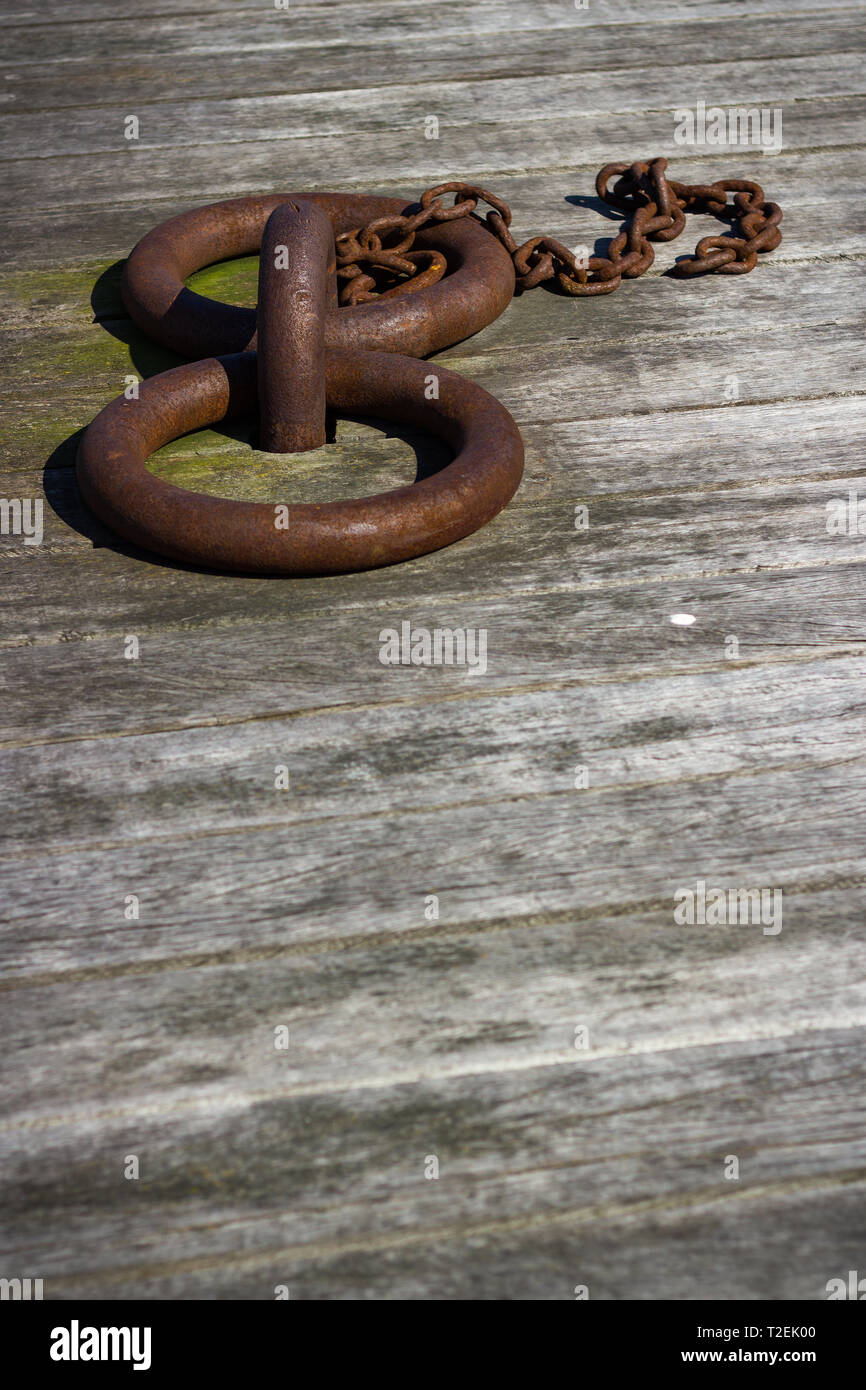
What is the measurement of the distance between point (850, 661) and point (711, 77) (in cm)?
297

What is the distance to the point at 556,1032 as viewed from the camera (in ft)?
5.32

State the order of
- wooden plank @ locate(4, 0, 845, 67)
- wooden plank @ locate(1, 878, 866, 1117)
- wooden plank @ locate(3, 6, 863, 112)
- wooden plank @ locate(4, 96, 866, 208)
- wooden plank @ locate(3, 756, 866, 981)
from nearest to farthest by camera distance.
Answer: wooden plank @ locate(1, 878, 866, 1117) < wooden plank @ locate(3, 756, 866, 981) < wooden plank @ locate(4, 96, 866, 208) < wooden plank @ locate(3, 6, 863, 112) < wooden plank @ locate(4, 0, 845, 67)

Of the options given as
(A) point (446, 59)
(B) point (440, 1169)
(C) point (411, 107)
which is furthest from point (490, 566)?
(A) point (446, 59)

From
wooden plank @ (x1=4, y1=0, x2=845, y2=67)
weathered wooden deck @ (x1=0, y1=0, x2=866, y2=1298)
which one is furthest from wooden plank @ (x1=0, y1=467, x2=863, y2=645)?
wooden plank @ (x1=4, y1=0, x2=845, y2=67)

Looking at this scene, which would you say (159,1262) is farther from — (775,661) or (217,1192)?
(775,661)

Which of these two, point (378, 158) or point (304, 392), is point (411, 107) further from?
point (304, 392)

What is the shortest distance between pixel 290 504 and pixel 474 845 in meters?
0.81

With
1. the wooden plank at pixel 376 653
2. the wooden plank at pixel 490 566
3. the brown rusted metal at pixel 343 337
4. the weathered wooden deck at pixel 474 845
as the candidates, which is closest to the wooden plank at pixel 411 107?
the brown rusted metal at pixel 343 337

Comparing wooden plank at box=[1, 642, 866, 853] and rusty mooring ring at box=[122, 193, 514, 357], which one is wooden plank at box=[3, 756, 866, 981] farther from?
rusty mooring ring at box=[122, 193, 514, 357]

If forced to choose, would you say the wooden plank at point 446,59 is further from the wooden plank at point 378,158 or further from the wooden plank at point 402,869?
the wooden plank at point 402,869

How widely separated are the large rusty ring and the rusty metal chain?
0.07 m

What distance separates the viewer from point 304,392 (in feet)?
8.49

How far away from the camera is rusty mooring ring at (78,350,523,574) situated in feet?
7.50
